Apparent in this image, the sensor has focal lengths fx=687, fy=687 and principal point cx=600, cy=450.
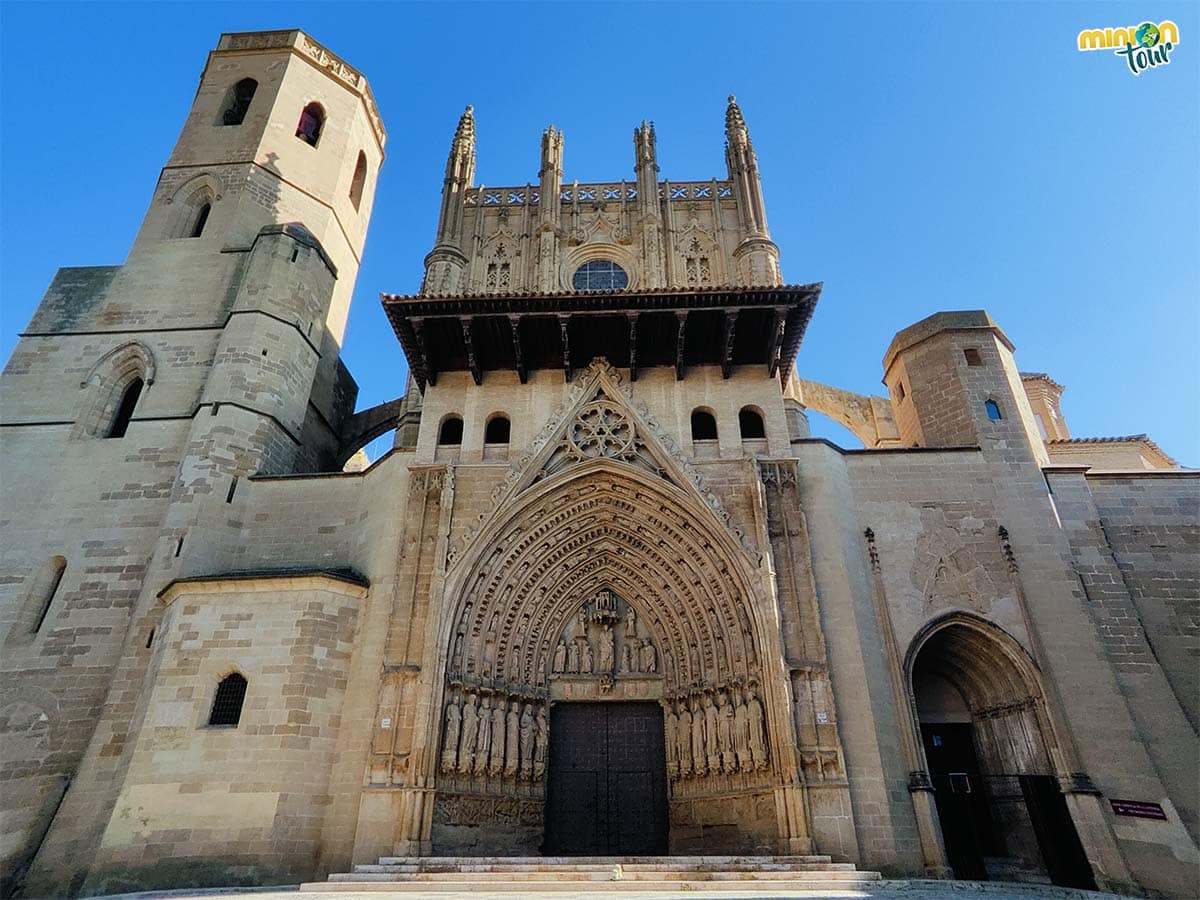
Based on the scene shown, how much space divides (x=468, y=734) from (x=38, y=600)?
7481mm

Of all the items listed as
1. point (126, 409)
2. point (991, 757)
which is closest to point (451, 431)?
point (126, 409)

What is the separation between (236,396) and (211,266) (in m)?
4.01

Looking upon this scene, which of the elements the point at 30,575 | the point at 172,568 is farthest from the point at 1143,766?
the point at 30,575

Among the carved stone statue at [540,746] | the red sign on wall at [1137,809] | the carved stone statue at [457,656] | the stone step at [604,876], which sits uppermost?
the carved stone statue at [457,656]

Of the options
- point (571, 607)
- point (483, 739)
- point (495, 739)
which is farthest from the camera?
point (571, 607)

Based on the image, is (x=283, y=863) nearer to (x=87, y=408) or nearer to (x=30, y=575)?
(x=30, y=575)

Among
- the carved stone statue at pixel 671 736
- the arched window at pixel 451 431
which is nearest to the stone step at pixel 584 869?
the carved stone statue at pixel 671 736

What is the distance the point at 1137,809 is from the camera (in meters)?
8.51

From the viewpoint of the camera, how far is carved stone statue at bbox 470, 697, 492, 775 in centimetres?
943

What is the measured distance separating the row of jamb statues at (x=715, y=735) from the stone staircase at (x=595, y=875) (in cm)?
142

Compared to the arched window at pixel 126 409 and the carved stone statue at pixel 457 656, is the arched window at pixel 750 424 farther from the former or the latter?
the arched window at pixel 126 409

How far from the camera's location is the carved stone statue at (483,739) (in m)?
9.43

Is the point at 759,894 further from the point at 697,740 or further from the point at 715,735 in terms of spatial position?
the point at 697,740

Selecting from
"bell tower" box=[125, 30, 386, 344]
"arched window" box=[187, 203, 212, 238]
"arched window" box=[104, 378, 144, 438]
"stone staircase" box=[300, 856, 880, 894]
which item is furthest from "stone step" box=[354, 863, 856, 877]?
"arched window" box=[187, 203, 212, 238]
